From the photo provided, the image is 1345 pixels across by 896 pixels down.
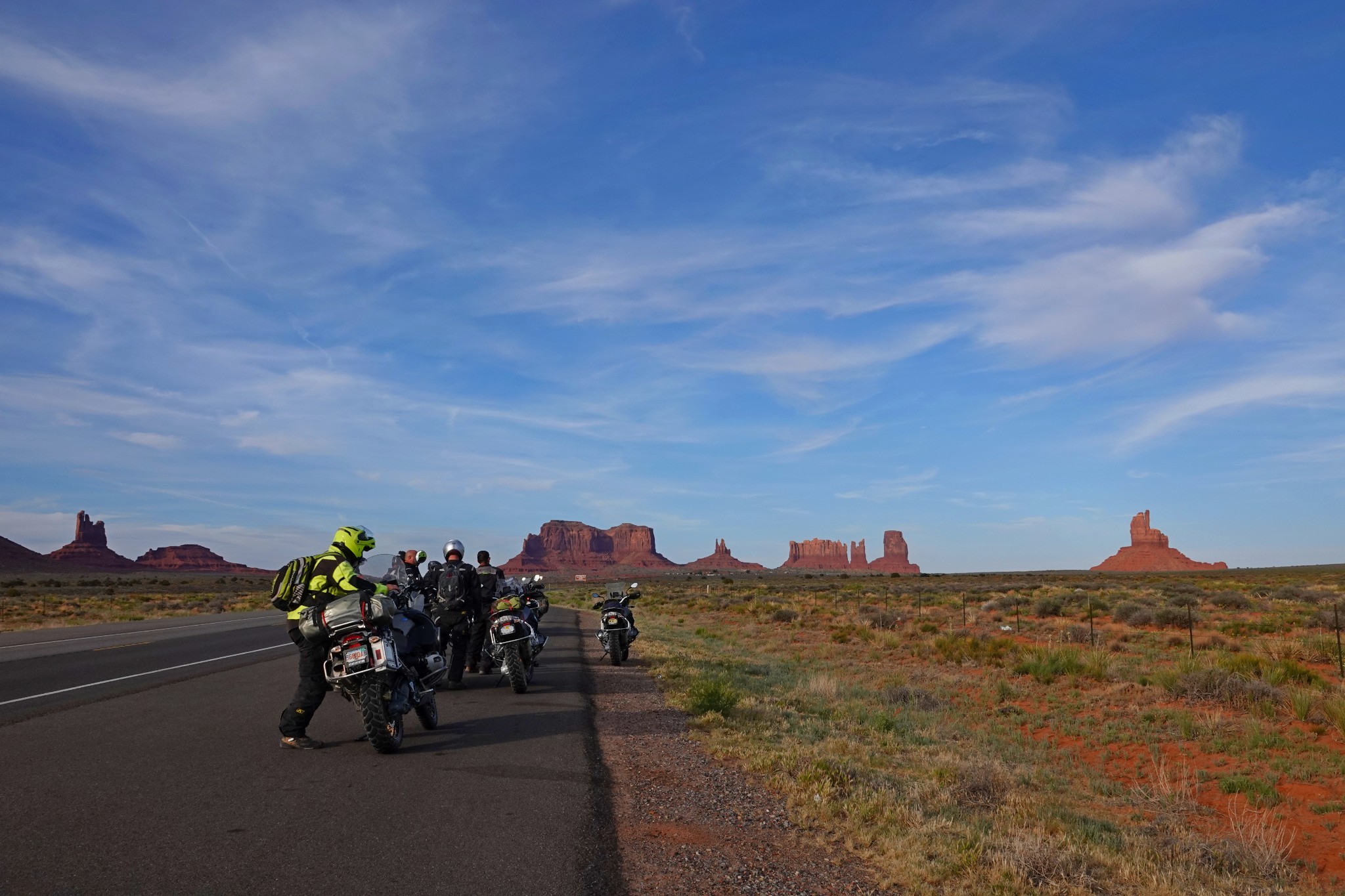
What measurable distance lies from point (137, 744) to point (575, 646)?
12813mm

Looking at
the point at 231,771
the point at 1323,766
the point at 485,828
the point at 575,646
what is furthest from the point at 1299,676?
the point at 231,771

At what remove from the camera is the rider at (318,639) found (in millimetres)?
8078

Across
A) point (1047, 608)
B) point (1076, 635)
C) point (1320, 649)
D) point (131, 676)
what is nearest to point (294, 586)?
point (131, 676)

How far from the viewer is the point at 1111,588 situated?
5300 cm

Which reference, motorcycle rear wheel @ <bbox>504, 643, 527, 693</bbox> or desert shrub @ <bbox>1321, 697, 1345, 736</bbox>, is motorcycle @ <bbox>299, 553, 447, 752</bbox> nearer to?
motorcycle rear wheel @ <bbox>504, 643, 527, 693</bbox>

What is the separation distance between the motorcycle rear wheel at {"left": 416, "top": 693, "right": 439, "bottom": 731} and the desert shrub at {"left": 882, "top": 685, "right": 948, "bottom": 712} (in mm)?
9713

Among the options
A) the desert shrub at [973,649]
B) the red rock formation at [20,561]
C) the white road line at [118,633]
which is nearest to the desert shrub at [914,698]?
the desert shrub at [973,649]

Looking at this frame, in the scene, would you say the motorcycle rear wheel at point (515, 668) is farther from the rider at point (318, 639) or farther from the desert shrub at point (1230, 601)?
the desert shrub at point (1230, 601)

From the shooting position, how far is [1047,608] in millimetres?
34469

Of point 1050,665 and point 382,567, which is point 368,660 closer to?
point 382,567

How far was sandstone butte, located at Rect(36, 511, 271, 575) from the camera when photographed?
6654 inches

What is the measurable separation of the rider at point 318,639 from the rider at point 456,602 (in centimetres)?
429

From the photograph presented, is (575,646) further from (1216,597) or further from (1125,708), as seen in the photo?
(1216,597)

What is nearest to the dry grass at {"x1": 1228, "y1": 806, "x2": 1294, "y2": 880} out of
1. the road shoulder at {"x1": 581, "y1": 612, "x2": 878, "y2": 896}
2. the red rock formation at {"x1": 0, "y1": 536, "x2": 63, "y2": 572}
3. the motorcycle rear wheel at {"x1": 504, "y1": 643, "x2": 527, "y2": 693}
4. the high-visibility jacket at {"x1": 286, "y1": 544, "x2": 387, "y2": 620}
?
the road shoulder at {"x1": 581, "y1": 612, "x2": 878, "y2": 896}
